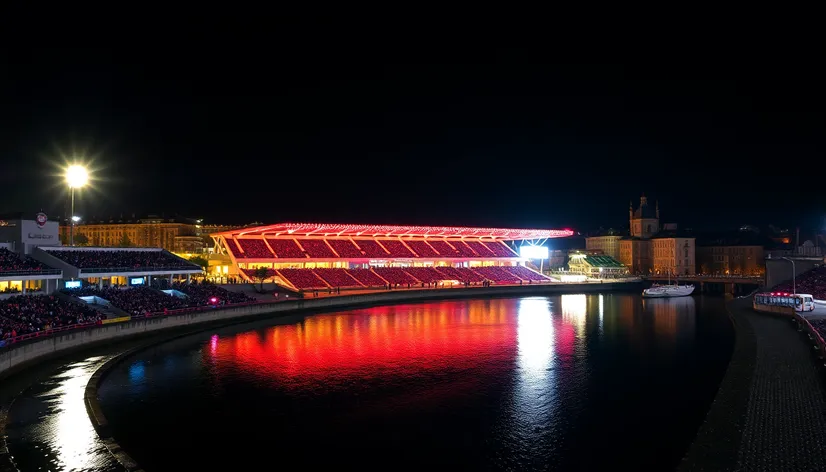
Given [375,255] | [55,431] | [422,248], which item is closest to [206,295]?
[55,431]

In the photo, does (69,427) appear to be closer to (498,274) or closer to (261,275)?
(261,275)

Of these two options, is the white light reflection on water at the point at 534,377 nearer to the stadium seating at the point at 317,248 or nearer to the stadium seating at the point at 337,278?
the stadium seating at the point at 337,278

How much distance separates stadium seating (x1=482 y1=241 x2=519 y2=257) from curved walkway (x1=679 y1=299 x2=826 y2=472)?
2807 inches

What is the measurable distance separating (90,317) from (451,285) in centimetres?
5546

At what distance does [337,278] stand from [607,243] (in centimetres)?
10256

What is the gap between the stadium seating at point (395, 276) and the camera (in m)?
85.3

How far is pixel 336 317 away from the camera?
56.0 m

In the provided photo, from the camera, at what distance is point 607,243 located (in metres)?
160

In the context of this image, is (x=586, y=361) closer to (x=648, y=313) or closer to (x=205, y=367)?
(x=205, y=367)

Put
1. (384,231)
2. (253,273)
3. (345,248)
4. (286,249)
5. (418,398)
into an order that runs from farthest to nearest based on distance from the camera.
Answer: (384,231) → (345,248) → (286,249) → (253,273) → (418,398)

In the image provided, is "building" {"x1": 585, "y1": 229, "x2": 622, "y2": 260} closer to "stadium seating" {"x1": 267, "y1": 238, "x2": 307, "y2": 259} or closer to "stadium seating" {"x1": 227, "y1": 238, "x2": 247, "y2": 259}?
"stadium seating" {"x1": 267, "y1": 238, "x2": 307, "y2": 259}

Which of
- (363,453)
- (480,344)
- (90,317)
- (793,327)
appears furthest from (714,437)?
(90,317)

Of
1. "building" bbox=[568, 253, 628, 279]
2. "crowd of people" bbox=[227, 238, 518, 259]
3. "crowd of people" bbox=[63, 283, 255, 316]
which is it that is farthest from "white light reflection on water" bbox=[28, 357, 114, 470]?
"building" bbox=[568, 253, 628, 279]

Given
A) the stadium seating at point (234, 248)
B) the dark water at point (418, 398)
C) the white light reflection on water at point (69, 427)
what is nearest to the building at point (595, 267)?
the stadium seating at point (234, 248)
